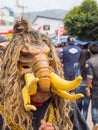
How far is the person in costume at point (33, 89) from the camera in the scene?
258 centimetres

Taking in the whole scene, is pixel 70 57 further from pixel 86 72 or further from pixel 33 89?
pixel 33 89

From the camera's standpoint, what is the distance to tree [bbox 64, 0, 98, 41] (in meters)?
34.0

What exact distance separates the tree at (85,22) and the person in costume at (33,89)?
30.8 m

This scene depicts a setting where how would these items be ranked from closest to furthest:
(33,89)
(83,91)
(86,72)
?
(33,89), (86,72), (83,91)

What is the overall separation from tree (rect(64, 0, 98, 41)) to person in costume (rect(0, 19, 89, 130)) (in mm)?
30792

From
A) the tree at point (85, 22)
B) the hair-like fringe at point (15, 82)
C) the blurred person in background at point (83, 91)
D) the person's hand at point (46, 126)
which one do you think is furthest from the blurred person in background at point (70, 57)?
the tree at point (85, 22)

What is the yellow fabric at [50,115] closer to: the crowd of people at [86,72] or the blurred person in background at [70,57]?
the crowd of people at [86,72]

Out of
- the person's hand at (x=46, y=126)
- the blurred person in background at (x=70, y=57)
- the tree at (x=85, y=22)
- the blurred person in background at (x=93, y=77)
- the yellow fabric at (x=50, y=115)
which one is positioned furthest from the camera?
the tree at (x=85, y=22)

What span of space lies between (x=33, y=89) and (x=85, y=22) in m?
32.7

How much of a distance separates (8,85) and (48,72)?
29 centimetres

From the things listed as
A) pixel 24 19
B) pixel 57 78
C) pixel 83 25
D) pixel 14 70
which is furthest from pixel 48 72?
pixel 83 25

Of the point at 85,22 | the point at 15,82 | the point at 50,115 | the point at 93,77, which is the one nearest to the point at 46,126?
the point at 50,115

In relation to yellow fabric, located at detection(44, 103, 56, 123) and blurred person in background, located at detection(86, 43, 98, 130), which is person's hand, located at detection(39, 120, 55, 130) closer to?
yellow fabric, located at detection(44, 103, 56, 123)

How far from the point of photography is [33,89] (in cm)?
253
